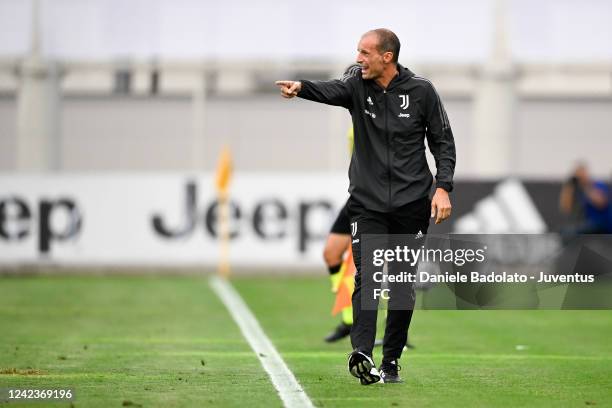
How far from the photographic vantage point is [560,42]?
92.4 ft

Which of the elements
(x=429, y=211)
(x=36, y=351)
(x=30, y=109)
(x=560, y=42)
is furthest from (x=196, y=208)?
(x=429, y=211)

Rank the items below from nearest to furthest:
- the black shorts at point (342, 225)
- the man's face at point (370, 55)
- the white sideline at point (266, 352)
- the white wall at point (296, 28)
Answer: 1. the white sideline at point (266, 352)
2. the man's face at point (370, 55)
3. the black shorts at point (342, 225)
4. the white wall at point (296, 28)

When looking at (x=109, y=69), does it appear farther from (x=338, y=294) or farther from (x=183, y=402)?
(x=183, y=402)

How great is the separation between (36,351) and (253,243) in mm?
13817

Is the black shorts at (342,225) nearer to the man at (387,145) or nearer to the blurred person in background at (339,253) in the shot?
the blurred person in background at (339,253)

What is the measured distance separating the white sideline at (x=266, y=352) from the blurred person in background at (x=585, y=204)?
6.85m

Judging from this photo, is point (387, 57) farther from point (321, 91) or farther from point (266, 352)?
point (266, 352)

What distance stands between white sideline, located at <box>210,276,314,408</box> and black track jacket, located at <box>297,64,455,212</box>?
1173mm

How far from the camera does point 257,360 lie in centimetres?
1058

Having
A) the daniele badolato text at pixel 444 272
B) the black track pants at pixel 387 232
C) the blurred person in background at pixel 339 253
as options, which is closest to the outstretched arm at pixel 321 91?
the black track pants at pixel 387 232

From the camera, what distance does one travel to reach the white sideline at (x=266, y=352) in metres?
8.27

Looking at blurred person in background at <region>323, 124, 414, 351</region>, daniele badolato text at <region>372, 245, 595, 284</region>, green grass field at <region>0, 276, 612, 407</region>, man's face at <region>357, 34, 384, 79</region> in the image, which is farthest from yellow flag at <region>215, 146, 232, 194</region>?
man's face at <region>357, 34, 384, 79</region>

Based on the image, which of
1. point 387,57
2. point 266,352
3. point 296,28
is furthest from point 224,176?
point 387,57

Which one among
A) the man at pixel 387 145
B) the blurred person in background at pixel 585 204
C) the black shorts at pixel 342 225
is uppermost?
the man at pixel 387 145
